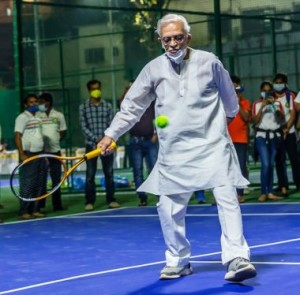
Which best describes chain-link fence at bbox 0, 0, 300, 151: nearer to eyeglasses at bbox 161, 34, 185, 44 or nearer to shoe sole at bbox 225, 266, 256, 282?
eyeglasses at bbox 161, 34, 185, 44

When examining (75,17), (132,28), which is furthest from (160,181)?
(75,17)

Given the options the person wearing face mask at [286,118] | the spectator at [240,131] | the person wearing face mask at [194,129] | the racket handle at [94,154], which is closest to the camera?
the racket handle at [94,154]

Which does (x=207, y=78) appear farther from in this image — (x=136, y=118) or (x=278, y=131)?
(x=278, y=131)

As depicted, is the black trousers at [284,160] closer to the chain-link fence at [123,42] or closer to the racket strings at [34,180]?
the chain-link fence at [123,42]

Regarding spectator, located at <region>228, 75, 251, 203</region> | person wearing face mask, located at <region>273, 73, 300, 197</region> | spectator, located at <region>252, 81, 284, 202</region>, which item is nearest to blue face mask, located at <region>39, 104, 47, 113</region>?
spectator, located at <region>228, 75, 251, 203</region>

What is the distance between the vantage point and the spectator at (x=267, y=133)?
1578 cm

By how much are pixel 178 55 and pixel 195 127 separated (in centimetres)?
60

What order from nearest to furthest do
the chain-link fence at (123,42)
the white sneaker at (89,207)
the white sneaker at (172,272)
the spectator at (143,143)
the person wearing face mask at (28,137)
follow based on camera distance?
1. the white sneaker at (172,272)
2. the person wearing face mask at (28,137)
3. the spectator at (143,143)
4. the white sneaker at (89,207)
5. the chain-link fence at (123,42)

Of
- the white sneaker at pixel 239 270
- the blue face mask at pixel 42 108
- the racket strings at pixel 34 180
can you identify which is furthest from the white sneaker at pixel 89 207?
the white sneaker at pixel 239 270

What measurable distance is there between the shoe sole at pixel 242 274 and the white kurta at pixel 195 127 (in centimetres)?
72

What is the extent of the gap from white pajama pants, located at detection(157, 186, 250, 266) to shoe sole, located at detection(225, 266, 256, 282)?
0.13m

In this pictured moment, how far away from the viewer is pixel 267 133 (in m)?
15.8

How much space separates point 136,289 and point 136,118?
1436 millimetres

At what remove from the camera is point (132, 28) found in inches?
945
